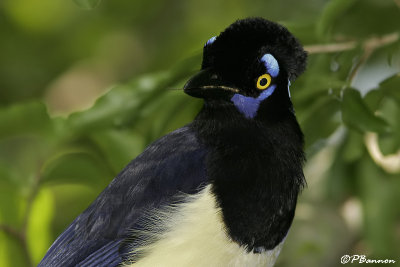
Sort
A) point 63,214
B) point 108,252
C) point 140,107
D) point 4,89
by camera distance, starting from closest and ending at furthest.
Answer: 1. point 108,252
2. point 140,107
3. point 63,214
4. point 4,89

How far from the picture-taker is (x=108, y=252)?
3.09 meters

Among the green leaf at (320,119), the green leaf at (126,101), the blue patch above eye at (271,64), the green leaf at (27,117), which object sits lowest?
the green leaf at (320,119)

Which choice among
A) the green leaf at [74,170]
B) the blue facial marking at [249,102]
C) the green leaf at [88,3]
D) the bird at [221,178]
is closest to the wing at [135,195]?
the bird at [221,178]

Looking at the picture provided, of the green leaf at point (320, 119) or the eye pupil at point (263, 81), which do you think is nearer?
the eye pupil at point (263, 81)

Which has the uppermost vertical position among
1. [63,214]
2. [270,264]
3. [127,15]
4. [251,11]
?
[127,15]

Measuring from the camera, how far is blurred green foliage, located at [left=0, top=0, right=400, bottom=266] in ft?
11.1

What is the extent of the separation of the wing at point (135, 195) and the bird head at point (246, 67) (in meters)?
0.30

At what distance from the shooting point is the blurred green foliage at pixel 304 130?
337cm

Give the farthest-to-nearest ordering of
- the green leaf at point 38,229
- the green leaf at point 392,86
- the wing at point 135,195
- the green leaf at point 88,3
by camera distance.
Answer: the green leaf at point 38,229 < the green leaf at point 392,86 < the wing at point 135,195 < the green leaf at point 88,3

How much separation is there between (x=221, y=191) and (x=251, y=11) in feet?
10.4

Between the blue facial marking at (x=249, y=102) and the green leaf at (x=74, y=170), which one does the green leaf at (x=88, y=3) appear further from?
the green leaf at (x=74, y=170)

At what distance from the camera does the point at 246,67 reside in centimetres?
283

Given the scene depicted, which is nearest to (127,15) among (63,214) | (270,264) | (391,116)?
(63,214)

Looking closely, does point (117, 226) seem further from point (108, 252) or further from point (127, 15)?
point (127, 15)
